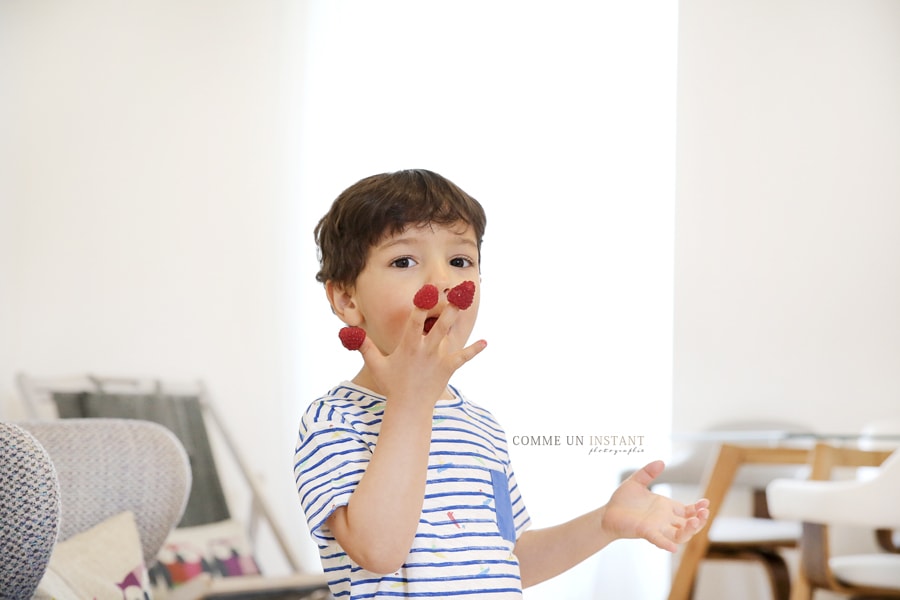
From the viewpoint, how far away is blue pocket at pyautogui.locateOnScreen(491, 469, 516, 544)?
36.4 inches

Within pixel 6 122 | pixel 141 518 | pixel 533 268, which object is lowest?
pixel 141 518

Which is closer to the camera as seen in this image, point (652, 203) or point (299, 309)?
point (652, 203)

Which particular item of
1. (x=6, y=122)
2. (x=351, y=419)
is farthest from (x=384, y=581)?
(x=6, y=122)

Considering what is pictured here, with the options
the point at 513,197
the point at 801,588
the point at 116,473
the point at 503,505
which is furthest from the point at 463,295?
the point at 801,588

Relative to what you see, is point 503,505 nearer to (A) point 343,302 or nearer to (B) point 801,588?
(A) point 343,302

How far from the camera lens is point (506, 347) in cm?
200

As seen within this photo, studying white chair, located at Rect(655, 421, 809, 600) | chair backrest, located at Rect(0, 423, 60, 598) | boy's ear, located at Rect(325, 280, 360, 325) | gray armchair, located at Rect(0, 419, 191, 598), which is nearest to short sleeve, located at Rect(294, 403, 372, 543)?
boy's ear, located at Rect(325, 280, 360, 325)

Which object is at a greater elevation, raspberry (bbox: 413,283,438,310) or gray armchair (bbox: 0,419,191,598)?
raspberry (bbox: 413,283,438,310)

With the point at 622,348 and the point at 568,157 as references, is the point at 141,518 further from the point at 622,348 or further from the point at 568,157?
the point at 568,157

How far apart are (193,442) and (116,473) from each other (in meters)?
1.06

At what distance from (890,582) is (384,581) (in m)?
1.58

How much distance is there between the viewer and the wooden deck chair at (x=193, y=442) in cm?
225

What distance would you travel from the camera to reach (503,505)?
94 centimetres

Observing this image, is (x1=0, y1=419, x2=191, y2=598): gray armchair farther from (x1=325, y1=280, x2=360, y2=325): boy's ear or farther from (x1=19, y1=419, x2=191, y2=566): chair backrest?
(x1=325, y1=280, x2=360, y2=325): boy's ear
